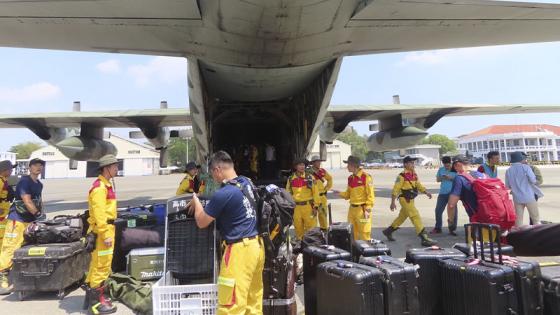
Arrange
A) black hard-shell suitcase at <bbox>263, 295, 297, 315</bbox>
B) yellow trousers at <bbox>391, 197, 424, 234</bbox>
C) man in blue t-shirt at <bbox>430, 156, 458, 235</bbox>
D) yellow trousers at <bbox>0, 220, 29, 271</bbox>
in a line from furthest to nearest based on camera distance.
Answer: man in blue t-shirt at <bbox>430, 156, 458, 235</bbox> → yellow trousers at <bbox>391, 197, 424, 234</bbox> → yellow trousers at <bbox>0, 220, 29, 271</bbox> → black hard-shell suitcase at <bbox>263, 295, 297, 315</bbox>

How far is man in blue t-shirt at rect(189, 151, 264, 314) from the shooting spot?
8.89ft

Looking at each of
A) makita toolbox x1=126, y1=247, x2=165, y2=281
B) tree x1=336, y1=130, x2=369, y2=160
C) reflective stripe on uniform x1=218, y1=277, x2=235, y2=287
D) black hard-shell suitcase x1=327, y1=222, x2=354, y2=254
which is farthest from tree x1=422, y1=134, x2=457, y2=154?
reflective stripe on uniform x1=218, y1=277, x2=235, y2=287

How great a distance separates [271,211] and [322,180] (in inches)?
156

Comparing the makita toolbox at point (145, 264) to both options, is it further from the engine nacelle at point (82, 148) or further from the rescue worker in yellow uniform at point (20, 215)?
the engine nacelle at point (82, 148)

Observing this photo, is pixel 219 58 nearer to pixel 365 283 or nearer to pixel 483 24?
pixel 483 24

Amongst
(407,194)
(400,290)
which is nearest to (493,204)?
(400,290)

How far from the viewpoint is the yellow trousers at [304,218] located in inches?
245

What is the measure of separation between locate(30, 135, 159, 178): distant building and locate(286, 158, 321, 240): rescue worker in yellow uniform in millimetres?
60420

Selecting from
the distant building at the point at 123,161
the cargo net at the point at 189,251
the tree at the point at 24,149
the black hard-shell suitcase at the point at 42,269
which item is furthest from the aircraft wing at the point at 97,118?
the tree at the point at 24,149

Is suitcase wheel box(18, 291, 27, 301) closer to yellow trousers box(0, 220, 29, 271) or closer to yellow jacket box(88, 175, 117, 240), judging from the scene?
yellow trousers box(0, 220, 29, 271)

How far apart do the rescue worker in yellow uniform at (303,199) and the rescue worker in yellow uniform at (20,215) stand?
378 centimetres

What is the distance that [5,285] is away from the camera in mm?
4719

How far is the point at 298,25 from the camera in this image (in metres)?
4.28

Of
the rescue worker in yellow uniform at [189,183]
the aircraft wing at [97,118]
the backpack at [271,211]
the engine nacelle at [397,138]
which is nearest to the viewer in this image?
the backpack at [271,211]
